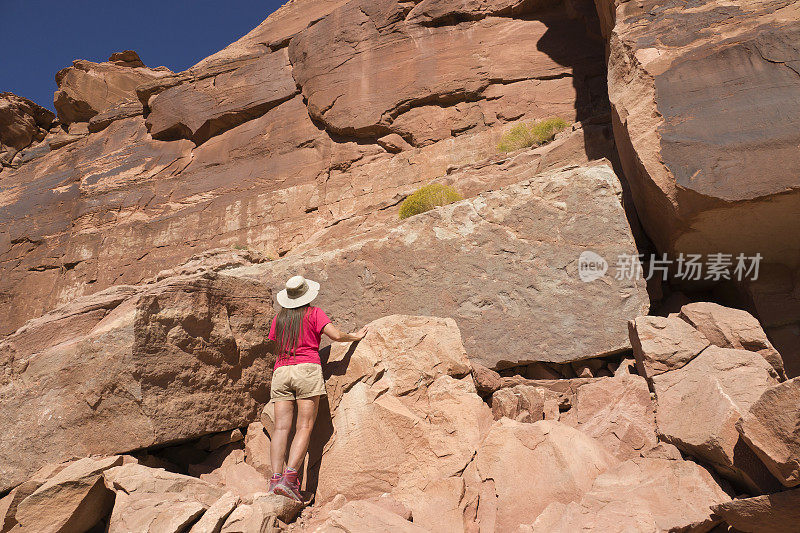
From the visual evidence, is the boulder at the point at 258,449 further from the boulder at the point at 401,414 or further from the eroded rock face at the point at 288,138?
the eroded rock face at the point at 288,138

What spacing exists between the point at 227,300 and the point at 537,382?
293 cm

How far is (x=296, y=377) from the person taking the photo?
14.0ft

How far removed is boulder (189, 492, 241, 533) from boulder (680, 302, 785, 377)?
387 centimetres

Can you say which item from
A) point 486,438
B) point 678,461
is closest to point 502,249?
point 486,438

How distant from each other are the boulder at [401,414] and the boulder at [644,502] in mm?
758

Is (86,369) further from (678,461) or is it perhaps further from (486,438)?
(678,461)

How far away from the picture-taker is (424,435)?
4.02 meters

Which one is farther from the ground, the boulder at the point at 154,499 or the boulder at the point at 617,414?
the boulder at the point at 154,499

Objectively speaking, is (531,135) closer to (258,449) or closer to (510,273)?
(510,273)

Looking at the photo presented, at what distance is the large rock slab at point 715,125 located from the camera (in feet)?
16.6

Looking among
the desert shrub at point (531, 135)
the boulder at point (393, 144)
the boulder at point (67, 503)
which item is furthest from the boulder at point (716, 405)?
the boulder at point (393, 144)

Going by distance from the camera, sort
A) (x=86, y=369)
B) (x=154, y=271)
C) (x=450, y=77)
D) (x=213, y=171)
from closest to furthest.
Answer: (x=86, y=369) → (x=450, y=77) → (x=154, y=271) → (x=213, y=171)

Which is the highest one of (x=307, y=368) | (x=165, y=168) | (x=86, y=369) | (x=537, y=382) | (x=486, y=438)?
(x=165, y=168)

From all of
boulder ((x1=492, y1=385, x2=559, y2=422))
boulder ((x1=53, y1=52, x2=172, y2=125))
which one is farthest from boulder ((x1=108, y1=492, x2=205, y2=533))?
boulder ((x1=53, y1=52, x2=172, y2=125))
